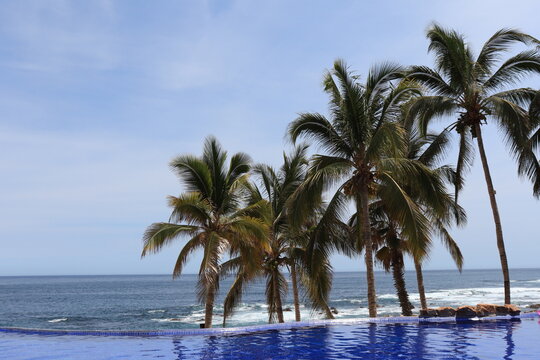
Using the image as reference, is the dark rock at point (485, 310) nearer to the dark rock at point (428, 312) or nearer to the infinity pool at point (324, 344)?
the infinity pool at point (324, 344)

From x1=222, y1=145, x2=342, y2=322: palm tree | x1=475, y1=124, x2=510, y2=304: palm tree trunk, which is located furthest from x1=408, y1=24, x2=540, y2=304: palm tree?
x1=222, y1=145, x2=342, y2=322: palm tree

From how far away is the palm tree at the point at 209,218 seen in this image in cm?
1600

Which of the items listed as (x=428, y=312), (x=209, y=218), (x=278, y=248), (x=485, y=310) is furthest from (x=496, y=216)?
(x=209, y=218)

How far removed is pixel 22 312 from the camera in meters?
62.3

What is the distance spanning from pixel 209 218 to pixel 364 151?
586 centimetres

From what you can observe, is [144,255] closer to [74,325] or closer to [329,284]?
[329,284]

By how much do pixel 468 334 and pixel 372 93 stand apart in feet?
27.8

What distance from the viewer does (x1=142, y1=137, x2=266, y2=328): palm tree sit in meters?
16.0

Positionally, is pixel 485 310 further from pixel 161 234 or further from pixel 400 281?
pixel 161 234

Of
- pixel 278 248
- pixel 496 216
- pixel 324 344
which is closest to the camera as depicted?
pixel 324 344

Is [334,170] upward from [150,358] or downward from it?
upward

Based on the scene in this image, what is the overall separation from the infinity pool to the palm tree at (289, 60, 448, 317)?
117 inches

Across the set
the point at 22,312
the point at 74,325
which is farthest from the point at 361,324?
the point at 22,312

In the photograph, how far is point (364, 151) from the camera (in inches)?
658
